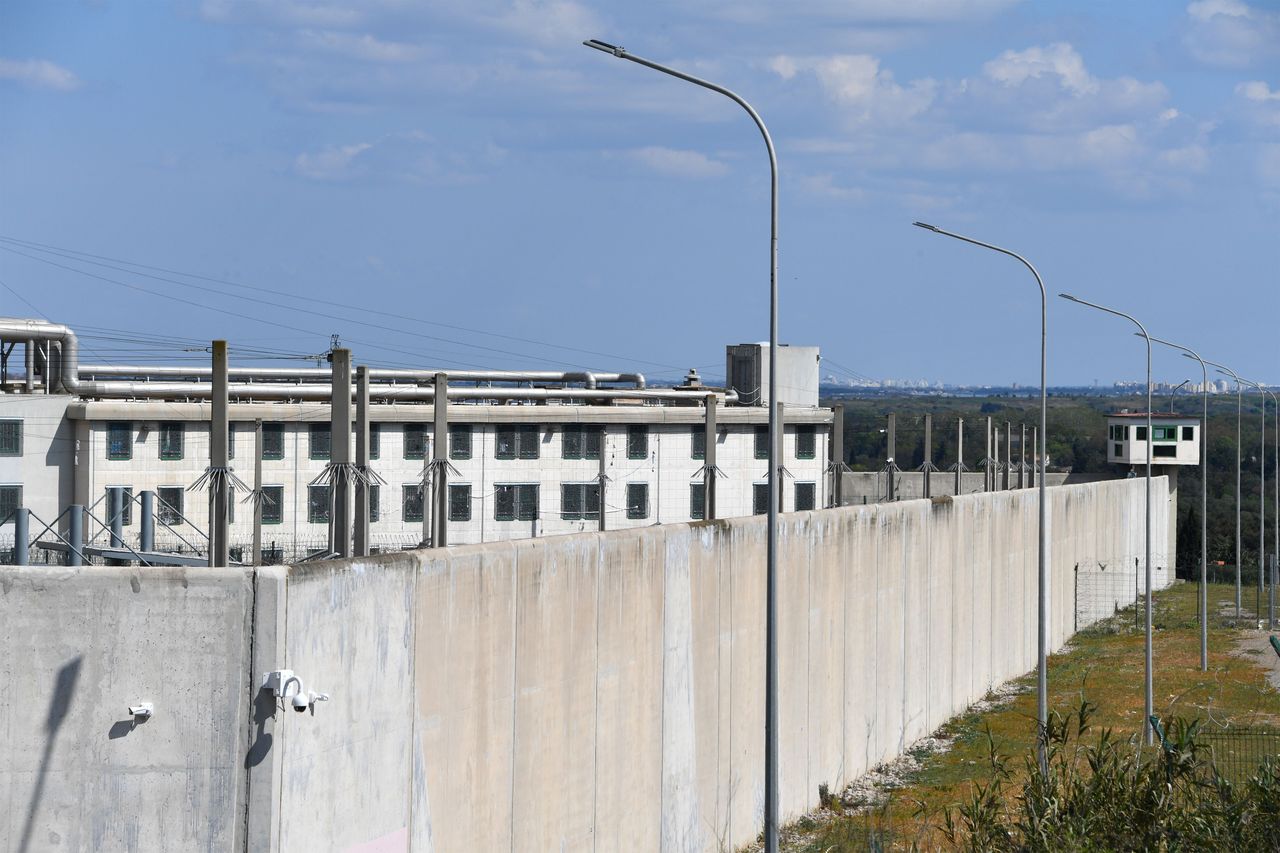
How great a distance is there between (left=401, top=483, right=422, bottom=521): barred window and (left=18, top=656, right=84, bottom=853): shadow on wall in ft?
93.1

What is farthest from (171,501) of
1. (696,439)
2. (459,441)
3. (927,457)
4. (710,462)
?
(710,462)

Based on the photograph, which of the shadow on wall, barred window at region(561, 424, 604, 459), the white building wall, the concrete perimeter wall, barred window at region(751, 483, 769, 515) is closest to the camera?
the shadow on wall

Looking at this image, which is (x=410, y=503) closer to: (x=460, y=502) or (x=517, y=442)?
(x=460, y=502)

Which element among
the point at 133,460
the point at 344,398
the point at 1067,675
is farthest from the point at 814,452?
the point at 344,398

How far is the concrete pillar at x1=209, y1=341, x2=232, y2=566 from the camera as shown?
11.2 metres

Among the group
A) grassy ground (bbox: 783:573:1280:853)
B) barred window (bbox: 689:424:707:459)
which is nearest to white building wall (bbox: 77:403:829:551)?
barred window (bbox: 689:424:707:459)

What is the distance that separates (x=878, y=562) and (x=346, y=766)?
15.2m

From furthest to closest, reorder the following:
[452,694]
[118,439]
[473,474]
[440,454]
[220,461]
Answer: [473,474]
[118,439]
[440,454]
[452,694]
[220,461]

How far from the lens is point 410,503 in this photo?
3975cm

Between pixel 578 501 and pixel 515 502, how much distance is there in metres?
2.07

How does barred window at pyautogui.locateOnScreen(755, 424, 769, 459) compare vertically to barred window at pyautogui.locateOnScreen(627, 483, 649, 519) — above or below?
above

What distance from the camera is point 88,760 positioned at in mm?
10852

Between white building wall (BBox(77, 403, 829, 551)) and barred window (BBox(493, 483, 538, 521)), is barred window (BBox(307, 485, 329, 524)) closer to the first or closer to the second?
white building wall (BBox(77, 403, 829, 551))

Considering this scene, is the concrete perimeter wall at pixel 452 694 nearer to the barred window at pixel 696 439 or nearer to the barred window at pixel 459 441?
the barred window at pixel 459 441
